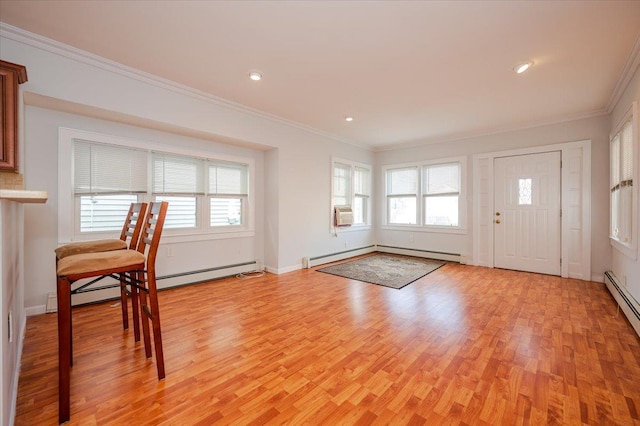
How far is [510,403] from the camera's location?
1.54 meters

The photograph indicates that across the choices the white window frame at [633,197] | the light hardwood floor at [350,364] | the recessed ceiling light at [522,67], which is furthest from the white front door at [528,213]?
the recessed ceiling light at [522,67]

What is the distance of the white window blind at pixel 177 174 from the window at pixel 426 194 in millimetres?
4305

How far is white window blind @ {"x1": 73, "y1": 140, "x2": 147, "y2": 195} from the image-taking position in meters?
2.95

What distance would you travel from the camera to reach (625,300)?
276 centimetres

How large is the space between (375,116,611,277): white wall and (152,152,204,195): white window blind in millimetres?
4234

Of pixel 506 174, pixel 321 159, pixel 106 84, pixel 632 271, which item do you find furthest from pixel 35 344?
pixel 506 174

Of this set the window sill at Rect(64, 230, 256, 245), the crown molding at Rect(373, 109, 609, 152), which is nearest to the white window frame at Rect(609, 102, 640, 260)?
the crown molding at Rect(373, 109, 609, 152)

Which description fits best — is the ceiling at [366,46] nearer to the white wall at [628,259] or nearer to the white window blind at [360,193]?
the white wall at [628,259]

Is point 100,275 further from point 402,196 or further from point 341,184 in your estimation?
point 402,196

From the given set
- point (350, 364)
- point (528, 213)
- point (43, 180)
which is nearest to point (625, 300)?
point (528, 213)

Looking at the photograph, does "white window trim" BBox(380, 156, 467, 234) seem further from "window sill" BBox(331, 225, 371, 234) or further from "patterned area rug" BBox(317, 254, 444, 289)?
"patterned area rug" BBox(317, 254, 444, 289)

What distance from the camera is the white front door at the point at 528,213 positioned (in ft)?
14.3

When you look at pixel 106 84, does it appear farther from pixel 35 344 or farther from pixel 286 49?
pixel 35 344

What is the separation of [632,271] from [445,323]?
2.06 m
